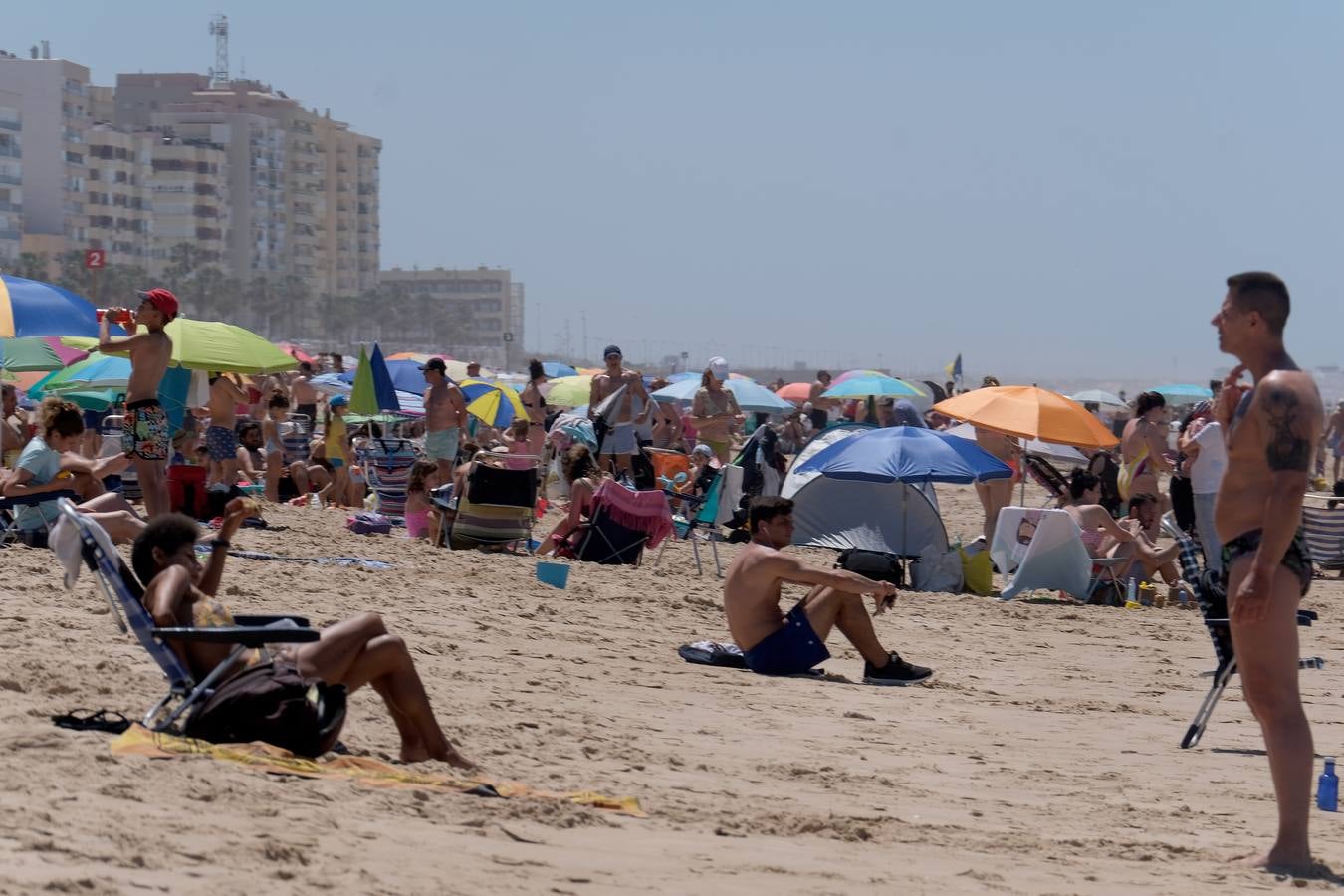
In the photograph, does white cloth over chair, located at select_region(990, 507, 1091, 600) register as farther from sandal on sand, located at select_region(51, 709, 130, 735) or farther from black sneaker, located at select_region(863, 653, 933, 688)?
sandal on sand, located at select_region(51, 709, 130, 735)

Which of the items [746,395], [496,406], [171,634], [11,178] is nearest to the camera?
[171,634]

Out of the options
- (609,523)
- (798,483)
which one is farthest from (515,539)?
(798,483)

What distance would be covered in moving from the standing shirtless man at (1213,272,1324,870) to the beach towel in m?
3.64

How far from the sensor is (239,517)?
5.91 metres

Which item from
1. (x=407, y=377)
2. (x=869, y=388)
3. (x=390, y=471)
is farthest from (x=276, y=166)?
(x=390, y=471)

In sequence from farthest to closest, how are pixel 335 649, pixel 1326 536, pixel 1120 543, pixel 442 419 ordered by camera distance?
pixel 1326 536, pixel 442 419, pixel 1120 543, pixel 335 649

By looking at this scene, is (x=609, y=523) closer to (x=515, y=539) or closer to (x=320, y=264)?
(x=515, y=539)

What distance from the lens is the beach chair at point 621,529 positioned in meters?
11.8

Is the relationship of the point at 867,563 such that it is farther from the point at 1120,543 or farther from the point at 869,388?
the point at 869,388

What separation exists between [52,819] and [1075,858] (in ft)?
8.32

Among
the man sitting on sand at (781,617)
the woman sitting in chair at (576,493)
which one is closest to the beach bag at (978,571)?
the woman sitting in chair at (576,493)

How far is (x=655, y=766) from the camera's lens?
5781mm

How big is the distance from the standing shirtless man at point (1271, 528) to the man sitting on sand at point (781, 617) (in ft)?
10.3

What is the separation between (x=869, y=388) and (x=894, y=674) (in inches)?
692
